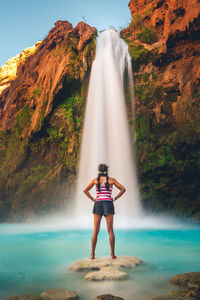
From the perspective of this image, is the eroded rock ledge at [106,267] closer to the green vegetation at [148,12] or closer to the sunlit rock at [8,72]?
the green vegetation at [148,12]

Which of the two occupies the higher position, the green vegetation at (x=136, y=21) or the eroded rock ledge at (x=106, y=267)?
the green vegetation at (x=136, y=21)

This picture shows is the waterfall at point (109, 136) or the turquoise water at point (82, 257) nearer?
the turquoise water at point (82, 257)

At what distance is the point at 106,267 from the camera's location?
3666mm

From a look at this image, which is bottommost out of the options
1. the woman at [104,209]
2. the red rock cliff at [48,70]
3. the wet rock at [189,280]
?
the wet rock at [189,280]

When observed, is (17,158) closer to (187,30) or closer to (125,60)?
(125,60)

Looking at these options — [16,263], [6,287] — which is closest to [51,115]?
[16,263]

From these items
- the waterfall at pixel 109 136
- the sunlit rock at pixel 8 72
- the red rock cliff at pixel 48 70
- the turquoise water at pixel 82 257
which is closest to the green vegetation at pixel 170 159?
the waterfall at pixel 109 136

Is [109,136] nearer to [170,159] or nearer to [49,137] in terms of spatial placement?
[170,159]

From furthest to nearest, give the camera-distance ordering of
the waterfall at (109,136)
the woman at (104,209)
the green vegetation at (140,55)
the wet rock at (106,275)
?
1. the green vegetation at (140,55)
2. the waterfall at (109,136)
3. the woman at (104,209)
4. the wet rock at (106,275)

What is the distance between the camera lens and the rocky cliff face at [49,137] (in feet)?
41.3

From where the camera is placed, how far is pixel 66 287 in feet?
10.2

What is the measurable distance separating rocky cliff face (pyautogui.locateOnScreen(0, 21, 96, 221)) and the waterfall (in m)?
0.60

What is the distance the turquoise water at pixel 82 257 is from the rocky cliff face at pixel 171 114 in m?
5.33

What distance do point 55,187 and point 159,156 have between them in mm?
5392
